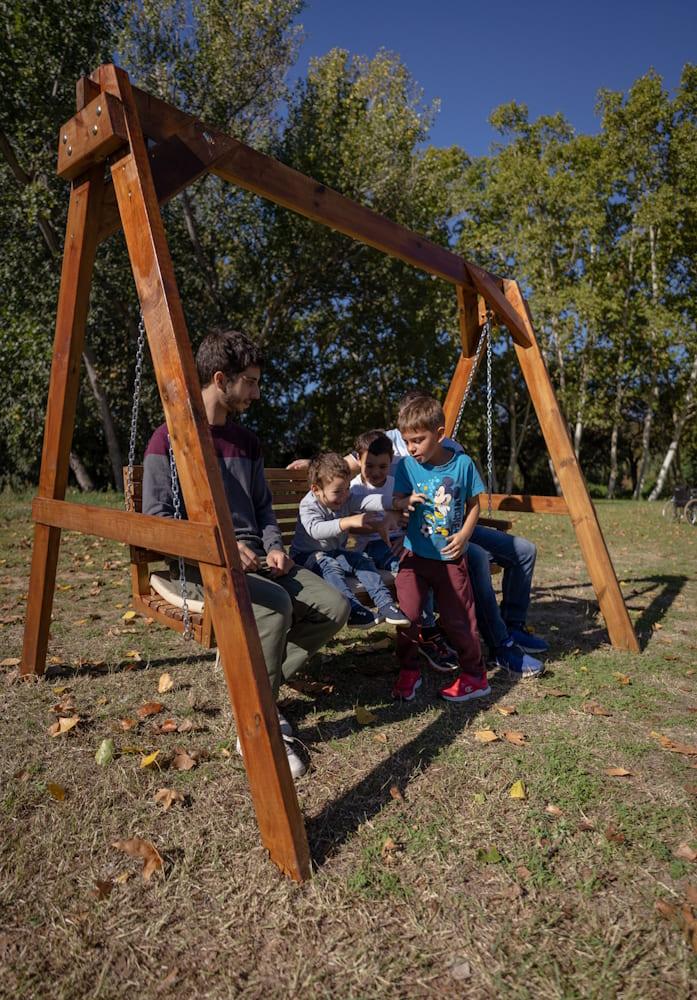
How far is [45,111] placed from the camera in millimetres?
13242

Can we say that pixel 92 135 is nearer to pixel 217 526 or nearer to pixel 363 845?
pixel 217 526

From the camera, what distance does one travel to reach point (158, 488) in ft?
10.6

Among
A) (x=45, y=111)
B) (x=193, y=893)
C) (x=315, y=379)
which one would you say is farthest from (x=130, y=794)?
(x=315, y=379)

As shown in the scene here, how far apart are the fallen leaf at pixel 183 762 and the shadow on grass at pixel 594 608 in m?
2.94

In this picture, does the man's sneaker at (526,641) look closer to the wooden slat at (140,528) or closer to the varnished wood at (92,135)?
the wooden slat at (140,528)

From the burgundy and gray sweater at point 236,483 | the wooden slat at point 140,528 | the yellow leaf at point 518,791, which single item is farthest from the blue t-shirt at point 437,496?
the wooden slat at point 140,528

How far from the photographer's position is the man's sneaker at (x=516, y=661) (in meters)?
4.19

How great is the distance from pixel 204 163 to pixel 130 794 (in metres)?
2.70

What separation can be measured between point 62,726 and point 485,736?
2.00 metres

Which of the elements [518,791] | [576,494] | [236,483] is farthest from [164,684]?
[576,494]

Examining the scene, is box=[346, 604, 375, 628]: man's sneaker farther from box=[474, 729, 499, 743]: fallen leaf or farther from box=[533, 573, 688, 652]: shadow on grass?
box=[533, 573, 688, 652]: shadow on grass

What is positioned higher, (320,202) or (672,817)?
(320,202)

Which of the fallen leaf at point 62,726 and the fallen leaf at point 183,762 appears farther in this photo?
the fallen leaf at point 62,726

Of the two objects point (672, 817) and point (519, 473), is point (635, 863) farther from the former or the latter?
point (519, 473)
